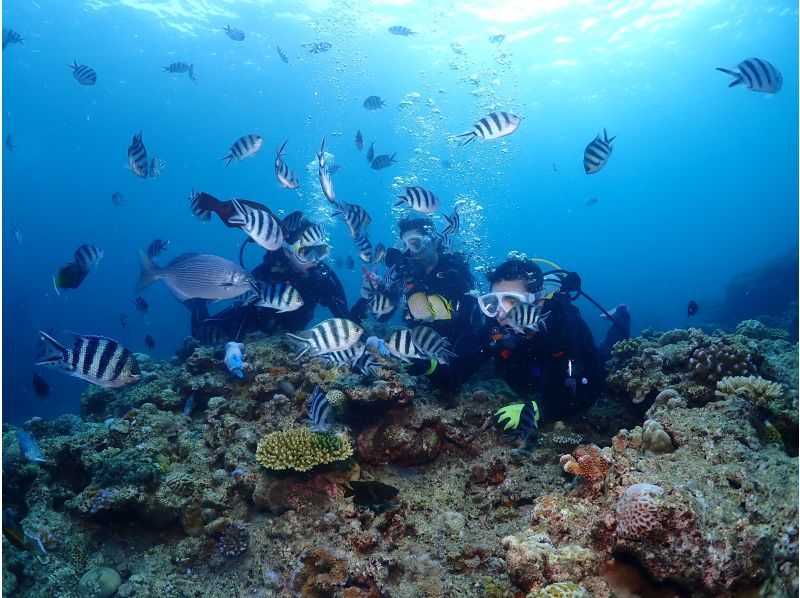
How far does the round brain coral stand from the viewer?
2.26m

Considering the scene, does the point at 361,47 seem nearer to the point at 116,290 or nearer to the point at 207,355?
the point at 207,355

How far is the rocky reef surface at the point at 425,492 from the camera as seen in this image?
8.03 ft

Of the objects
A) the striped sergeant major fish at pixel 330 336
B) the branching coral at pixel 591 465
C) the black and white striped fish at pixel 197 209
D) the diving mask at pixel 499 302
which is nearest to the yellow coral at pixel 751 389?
the branching coral at pixel 591 465

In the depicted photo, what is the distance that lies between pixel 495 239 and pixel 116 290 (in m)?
91.6

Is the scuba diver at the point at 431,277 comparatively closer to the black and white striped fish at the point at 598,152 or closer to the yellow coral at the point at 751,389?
the black and white striped fish at the point at 598,152

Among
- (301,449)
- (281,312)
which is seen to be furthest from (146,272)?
(281,312)

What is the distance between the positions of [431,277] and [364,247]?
1.47 m

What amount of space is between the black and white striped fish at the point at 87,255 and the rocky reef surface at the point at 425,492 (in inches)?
83.4

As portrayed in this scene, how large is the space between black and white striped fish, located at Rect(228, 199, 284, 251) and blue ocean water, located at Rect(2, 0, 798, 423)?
3735 millimetres

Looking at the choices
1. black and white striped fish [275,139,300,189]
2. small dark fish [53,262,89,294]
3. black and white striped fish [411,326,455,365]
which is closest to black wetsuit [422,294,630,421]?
black and white striped fish [411,326,455,365]

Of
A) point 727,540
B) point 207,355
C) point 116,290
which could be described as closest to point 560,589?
point 727,540

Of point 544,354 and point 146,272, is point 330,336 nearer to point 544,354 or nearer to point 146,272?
point 146,272

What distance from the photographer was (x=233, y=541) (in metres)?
3.78

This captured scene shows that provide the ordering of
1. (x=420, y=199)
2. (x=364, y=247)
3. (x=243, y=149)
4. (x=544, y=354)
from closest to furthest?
(x=544, y=354) → (x=420, y=199) → (x=243, y=149) → (x=364, y=247)
